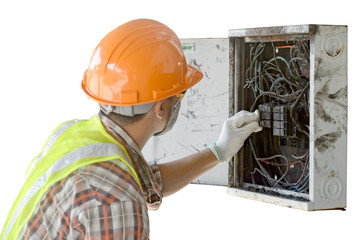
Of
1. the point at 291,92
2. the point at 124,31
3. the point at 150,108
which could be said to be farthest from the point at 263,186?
the point at 124,31

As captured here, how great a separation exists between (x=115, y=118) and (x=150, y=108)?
0.12 metres

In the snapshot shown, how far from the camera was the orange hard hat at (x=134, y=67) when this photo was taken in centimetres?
187

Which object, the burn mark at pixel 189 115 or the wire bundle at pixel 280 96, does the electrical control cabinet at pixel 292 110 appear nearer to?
the wire bundle at pixel 280 96

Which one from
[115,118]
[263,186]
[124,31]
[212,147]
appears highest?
[124,31]

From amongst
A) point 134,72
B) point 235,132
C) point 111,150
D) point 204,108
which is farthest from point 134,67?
point 204,108

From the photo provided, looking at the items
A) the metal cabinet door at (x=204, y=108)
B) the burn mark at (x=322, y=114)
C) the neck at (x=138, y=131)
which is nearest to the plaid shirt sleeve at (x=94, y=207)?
the neck at (x=138, y=131)

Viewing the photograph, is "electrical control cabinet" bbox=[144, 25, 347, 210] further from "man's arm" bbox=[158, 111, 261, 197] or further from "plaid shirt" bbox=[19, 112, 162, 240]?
"plaid shirt" bbox=[19, 112, 162, 240]

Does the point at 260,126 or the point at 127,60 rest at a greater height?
the point at 127,60

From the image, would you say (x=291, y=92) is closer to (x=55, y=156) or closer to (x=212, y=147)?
(x=212, y=147)

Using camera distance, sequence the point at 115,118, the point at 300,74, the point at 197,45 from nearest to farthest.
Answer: the point at 115,118
the point at 300,74
the point at 197,45

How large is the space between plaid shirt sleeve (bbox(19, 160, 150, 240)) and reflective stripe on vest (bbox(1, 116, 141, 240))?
1.1 inches

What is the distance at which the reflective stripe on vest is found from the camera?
167 cm

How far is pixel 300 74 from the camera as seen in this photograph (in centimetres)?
234

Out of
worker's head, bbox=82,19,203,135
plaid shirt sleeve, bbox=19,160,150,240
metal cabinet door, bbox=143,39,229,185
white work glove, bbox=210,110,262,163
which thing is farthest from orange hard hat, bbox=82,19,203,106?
metal cabinet door, bbox=143,39,229,185
